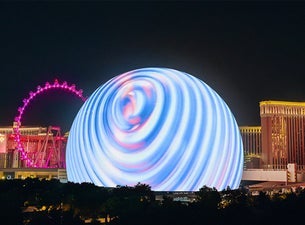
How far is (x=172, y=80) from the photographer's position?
1944 cm

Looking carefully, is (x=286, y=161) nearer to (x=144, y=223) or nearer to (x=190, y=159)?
(x=190, y=159)

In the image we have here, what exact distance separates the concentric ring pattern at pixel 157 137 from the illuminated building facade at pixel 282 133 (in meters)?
51.6

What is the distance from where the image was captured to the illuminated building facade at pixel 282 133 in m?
70.4

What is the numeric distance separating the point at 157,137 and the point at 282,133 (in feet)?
→ 186

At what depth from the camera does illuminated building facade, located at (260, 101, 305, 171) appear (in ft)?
231

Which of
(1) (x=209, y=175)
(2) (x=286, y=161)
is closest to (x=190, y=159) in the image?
→ (1) (x=209, y=175)

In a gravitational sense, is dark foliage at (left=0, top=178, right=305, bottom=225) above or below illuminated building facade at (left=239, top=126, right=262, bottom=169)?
below

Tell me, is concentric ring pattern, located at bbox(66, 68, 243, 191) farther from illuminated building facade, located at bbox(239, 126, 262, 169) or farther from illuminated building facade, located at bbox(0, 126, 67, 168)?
illuminated building facade, located at bbox(239, 126, 262, 169)

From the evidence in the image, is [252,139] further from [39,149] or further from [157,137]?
[157,137]

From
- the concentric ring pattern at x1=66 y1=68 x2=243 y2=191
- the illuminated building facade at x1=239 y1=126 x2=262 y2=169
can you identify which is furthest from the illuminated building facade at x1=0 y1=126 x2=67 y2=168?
the concentric ring pattern at x1=66 y1=68 x2=243 y2=191

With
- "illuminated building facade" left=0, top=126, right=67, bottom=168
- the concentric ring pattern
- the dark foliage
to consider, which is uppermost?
"illuminated building facade" left=0, top=126, right=67, bottom=168

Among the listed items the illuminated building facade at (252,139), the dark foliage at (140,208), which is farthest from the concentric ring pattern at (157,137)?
the illuminated building facade at (252,139)

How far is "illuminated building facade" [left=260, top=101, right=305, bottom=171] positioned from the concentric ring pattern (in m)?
51.6

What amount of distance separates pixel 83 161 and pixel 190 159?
429 centimetres
